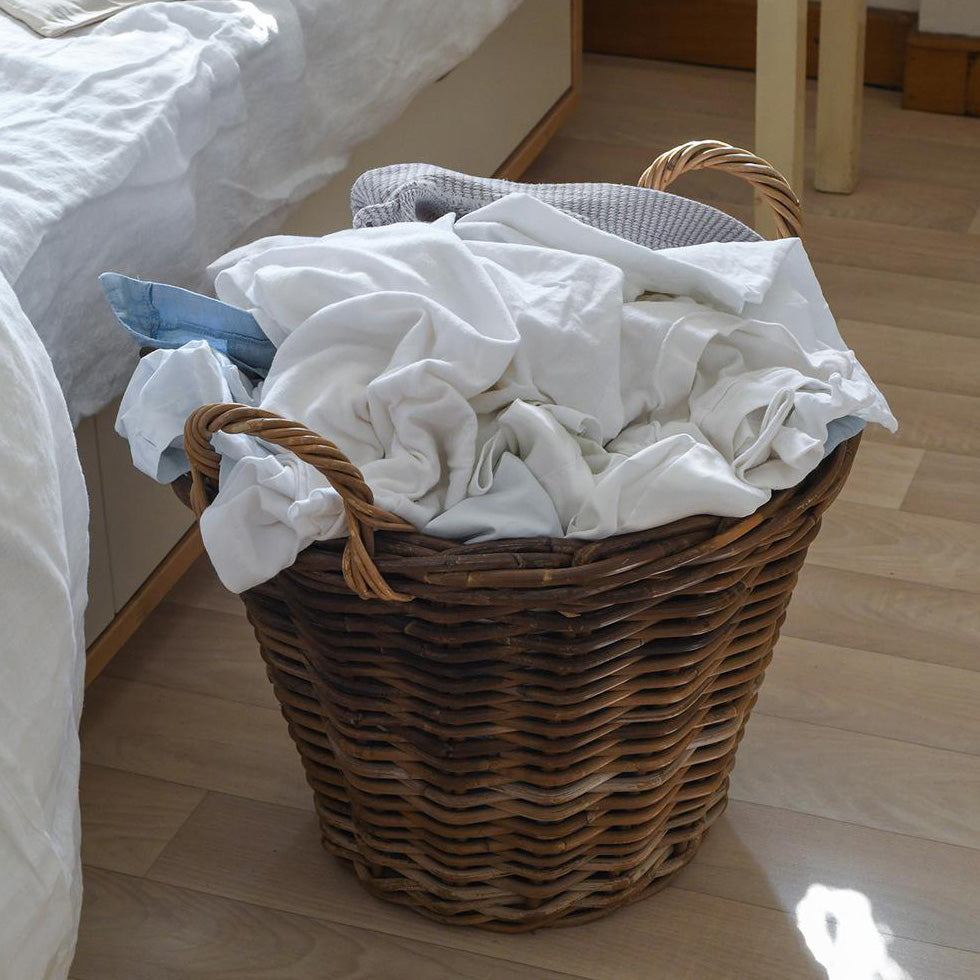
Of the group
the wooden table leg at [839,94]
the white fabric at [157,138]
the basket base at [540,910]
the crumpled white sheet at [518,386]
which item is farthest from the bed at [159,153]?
the wooden table leg at [839,94]

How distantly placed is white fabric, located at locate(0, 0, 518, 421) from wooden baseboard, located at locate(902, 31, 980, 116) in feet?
3.25

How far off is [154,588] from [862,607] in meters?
0.58

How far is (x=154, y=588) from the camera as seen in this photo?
1.15 meters

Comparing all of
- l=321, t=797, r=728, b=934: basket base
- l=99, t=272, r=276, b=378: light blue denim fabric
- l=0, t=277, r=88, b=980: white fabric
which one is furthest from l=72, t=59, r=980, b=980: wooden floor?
l=99, t=272, r=276, b=378: light blue denim fabric

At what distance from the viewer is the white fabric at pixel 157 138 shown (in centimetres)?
92

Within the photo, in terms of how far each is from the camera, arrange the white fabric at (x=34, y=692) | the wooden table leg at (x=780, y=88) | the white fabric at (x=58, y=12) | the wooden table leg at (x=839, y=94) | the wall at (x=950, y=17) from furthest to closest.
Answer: the wall at (x=950, y=17) → the wooden table leg at (x=839, y=94) → the wooden table leg at (x=780, y=88) → the white fabric at (x=58, y=12) → the white fabric at (x=34, y=692)

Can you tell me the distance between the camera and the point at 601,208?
0.95 metres

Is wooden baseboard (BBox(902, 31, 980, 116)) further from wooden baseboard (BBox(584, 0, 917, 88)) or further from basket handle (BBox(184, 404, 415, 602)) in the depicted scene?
basket handle (BBox(184, 404, 415, 602))

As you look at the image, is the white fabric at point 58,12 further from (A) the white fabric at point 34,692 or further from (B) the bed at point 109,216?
(A) the white fabric at point 34,692

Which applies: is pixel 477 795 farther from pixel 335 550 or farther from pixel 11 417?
pixel 11 417

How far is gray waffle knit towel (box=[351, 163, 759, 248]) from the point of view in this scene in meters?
0.95

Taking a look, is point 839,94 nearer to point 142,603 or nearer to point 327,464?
point 142,603

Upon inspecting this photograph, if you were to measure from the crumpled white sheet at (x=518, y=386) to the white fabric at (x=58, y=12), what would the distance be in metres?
0.31

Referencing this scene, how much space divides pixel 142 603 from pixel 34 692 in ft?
1.41
